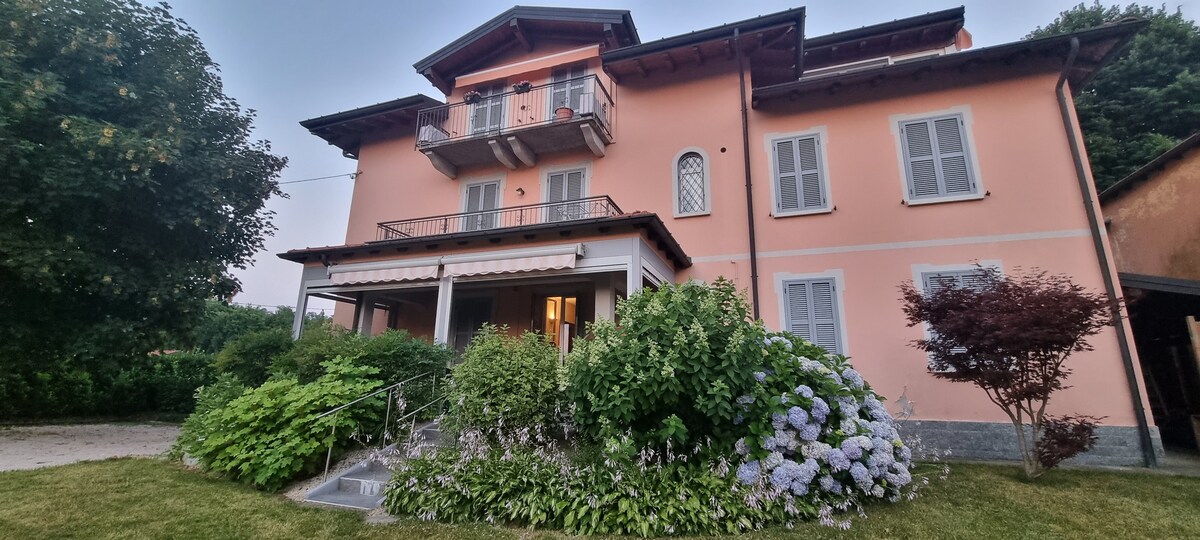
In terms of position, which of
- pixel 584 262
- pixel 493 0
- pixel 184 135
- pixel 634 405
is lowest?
pixel 634 405

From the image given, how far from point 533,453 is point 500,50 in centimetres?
1290

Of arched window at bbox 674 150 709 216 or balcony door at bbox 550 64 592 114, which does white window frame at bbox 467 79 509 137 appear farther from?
arched window at bbox 674 150 709 216

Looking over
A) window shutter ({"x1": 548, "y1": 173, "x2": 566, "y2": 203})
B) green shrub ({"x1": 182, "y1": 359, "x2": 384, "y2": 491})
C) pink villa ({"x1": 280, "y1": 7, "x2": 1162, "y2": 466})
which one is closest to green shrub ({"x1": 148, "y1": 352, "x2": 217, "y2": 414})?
pink villa ({"x1": 280, "y1": 7, "x2": 1162, "y2": 466})

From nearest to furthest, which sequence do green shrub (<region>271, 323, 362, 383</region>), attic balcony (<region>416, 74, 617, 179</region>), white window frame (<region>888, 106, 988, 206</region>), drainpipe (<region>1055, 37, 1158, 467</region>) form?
drainpipe (<region>1055, 37, 1158, 467</region>) < green shrub (<region>271, 323, 362, 383</region>) < white window frame (<region>888, 106, 988, 206</region>) < attic balcony (<region>416, 74, 617, 179</region>)

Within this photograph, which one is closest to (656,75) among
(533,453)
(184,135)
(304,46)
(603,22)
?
(603,22)

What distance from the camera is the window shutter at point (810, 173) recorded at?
33.6 ft

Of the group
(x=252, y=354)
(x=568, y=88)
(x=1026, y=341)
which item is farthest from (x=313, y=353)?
(x=1026, y=341)

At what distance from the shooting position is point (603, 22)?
12.5 meters

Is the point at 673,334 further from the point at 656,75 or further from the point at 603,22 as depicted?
the point at 603,22

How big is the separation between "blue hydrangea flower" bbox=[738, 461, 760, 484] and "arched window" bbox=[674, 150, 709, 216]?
6832 mm

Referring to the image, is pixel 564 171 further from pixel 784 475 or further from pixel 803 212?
pixel 784 475

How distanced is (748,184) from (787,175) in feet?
3.05

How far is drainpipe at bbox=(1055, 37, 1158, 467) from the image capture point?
24.9ft

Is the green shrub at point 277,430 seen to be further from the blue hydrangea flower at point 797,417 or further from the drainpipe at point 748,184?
the drainpipe at point 748,184
